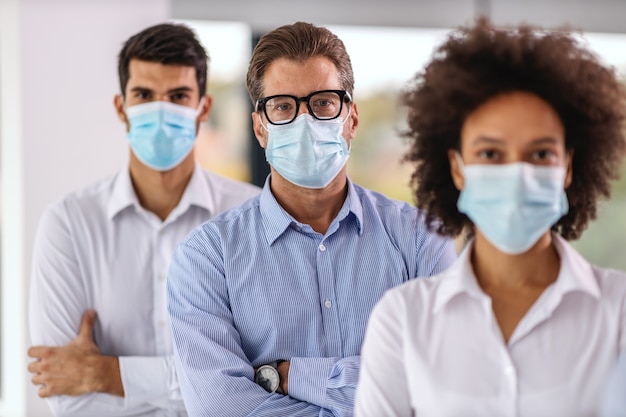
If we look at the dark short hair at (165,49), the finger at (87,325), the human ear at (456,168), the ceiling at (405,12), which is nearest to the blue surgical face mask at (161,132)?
the dark short hair at (165,49)

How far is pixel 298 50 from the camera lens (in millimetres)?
2666

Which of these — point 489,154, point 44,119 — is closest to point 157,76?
point 44,119

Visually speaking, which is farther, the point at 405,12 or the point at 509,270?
the point at 405,12

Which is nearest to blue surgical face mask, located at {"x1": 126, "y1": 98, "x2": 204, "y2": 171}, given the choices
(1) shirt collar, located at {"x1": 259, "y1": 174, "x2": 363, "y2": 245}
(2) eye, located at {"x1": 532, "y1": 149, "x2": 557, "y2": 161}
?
(1) shirt collar, located at {"x1": 259, "y1": 174, "x2": 363, "y2": 245}

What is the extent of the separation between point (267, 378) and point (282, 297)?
8.6 inches

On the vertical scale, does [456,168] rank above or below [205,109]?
below

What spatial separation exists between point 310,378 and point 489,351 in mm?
631

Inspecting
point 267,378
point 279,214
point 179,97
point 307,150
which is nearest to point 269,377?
point 267,378

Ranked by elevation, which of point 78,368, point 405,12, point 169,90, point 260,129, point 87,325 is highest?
point 405,12

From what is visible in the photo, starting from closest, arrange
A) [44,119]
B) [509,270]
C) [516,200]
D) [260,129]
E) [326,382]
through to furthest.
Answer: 1. [516,200]
2. [509,270]
3. [326,382]
4. [260,129]
5. [44,119]

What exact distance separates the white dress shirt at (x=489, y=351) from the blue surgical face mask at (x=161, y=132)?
149 centimetres

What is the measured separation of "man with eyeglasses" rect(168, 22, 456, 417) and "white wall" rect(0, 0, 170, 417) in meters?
2.03

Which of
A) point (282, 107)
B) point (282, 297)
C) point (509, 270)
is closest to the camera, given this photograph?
point (509, 270)

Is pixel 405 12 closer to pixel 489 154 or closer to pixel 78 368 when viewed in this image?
pixel 78 368
